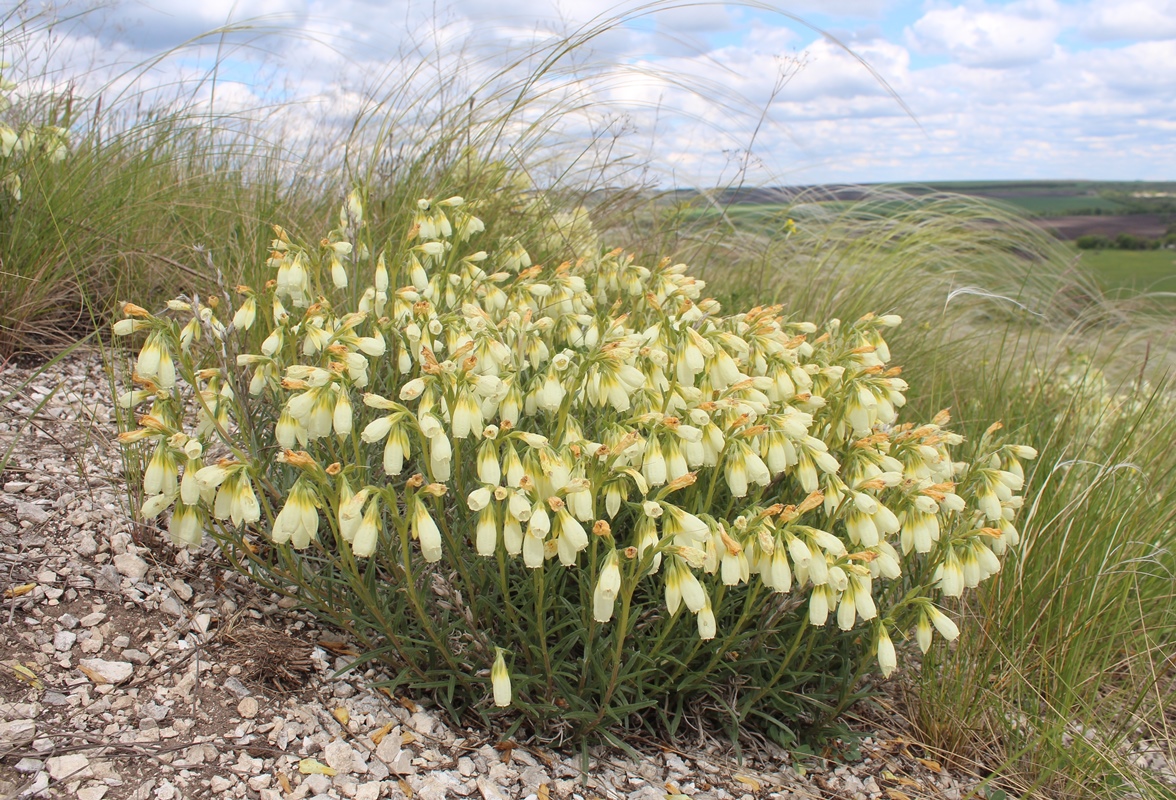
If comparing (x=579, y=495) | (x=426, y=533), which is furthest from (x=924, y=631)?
(x=426, y=533)

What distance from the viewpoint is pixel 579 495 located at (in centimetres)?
190

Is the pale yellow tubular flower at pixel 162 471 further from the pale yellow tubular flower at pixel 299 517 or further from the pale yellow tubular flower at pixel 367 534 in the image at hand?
the pale yellow tubular flower at pixel 367 534

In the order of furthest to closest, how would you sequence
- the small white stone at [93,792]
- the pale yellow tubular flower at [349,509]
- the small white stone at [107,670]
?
the small white stone at [107,670] → the small white stone at [93,792] → the pale yellow tubular flower at [349,509]

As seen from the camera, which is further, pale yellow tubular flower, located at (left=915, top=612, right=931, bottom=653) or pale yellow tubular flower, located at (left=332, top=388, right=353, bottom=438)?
pale yellow tubular flower, located at (left=915, top=612, right=931, bottom=653)

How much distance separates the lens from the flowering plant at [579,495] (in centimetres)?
197

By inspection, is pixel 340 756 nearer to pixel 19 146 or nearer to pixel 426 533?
pixel 426 533

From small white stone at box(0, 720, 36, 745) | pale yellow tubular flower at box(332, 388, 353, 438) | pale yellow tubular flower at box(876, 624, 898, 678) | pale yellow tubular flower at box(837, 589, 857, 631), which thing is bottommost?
small white stone at box(0, 720, 36, 745)

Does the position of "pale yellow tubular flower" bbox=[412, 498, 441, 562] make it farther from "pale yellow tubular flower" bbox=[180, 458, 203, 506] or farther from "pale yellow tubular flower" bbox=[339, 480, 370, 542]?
"pale yellow tubular flower" bbox=[180, 458, 203, 506]

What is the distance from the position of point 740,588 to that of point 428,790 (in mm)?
1091

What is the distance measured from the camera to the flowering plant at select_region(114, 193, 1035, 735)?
1969 mm

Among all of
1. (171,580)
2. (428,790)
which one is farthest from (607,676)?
(171,580)

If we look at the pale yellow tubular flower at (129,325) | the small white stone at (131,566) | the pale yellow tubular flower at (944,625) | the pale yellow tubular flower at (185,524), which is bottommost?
the small white stone at (131,566)

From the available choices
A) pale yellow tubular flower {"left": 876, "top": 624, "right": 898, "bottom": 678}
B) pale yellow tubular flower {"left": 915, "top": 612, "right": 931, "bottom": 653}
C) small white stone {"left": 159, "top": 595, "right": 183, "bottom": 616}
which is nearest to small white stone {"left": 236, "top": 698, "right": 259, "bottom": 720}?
small white stone {"left": 159, "top": 595, "right": 183, "bottom": 616}

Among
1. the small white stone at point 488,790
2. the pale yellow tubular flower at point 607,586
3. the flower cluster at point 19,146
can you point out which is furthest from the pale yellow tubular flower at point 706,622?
the flower cluster at point 19,146
